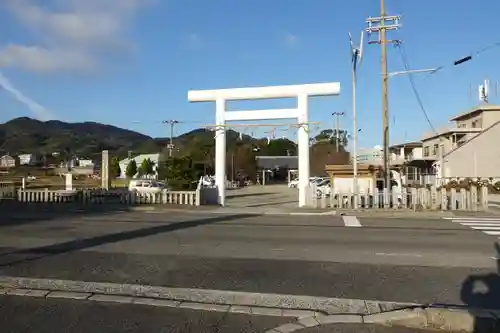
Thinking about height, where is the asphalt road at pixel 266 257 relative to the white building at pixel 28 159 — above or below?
below

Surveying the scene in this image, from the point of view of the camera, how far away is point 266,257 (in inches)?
405

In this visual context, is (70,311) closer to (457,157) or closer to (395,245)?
(395,245)

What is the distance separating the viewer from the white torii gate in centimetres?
2492

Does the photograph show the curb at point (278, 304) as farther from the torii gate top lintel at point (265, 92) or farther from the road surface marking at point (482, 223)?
the torii gate top lintel at point (265, 92)

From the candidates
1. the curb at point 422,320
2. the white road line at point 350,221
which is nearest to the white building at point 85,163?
the white road line at point 350,221

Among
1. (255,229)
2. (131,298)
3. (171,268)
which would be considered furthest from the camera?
(255,229)

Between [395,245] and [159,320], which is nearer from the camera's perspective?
[159,320]

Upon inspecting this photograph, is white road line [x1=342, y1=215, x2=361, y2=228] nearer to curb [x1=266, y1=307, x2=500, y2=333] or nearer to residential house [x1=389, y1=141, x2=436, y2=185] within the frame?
curb [x1=266, y1=307, x2=500, y2=333]

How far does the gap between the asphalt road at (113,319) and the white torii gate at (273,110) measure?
19519mm

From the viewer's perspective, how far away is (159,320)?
5926mm

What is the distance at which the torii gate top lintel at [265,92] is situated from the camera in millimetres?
24609

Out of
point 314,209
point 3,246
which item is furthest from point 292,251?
point 314,209

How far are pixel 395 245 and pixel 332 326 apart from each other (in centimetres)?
702

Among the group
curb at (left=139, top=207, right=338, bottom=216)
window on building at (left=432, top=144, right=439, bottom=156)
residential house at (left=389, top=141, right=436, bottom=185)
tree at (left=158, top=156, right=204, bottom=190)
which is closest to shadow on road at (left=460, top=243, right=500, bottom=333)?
curb at (left=139, top=207, right=338, bottom=216)
